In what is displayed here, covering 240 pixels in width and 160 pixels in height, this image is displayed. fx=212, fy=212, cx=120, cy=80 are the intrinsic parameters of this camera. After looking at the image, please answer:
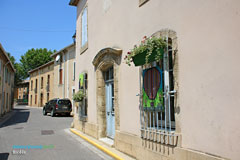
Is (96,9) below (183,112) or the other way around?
the other way around

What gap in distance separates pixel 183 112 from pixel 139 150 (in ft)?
5.44

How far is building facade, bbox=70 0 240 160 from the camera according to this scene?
286 cm

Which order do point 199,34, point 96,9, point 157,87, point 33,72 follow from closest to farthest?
point 199,34, point 157,87, point 96,9, point 33,72

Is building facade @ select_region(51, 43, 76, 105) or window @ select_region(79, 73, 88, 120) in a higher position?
building facade @ select_region(51, 43, 76, 105)

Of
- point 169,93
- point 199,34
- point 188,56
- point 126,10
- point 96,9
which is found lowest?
point 169,93

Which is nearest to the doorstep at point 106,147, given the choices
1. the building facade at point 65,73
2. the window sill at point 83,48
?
the window sill at point 83,48

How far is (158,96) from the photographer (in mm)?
4121

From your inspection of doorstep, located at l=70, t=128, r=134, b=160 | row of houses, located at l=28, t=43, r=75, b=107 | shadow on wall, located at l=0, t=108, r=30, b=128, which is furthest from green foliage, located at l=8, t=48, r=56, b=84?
doorstep, located at l=70, t=128, r=134, b=160

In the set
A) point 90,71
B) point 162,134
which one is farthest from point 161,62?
point 90,71

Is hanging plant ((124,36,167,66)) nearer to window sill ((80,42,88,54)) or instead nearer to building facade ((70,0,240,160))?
building facade ((70,0,240,160))

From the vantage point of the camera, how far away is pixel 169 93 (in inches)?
155

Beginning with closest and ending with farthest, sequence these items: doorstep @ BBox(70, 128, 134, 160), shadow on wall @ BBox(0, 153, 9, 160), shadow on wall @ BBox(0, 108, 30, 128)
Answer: doorstep @ BBox(70, 128, 134, 160) → shadow on wall @ BBox(0, 153, 9, 160) → shadow on wall @ BBox(0, 108, 30, 128)

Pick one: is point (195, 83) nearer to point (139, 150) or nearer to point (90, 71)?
point (139, 150)

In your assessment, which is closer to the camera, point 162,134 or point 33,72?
point 162,134
